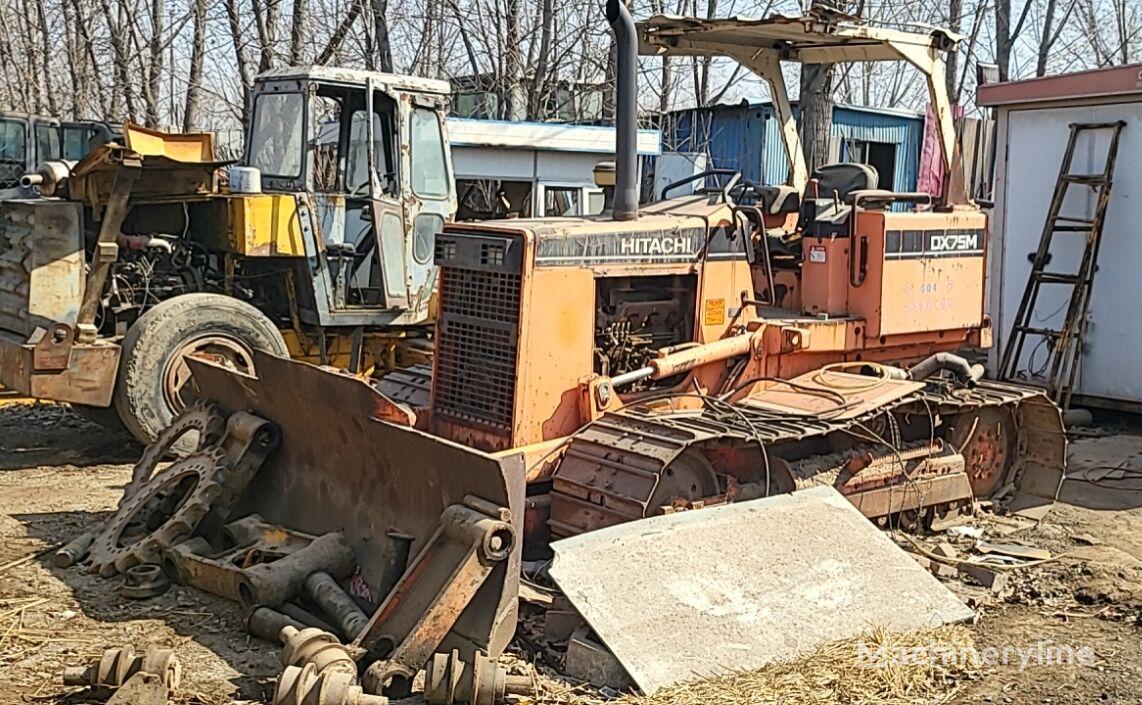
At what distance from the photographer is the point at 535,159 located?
19156 mm

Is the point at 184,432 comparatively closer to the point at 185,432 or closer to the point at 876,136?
the point at 185,432

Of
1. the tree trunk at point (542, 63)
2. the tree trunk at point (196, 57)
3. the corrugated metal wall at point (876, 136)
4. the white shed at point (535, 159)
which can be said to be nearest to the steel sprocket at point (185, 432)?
the white shed at point (535, 159)

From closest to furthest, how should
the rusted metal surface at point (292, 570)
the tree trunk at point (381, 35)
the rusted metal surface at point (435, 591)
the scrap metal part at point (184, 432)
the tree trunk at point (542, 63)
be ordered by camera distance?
the rusted metal surface at point (435, 591), the rusted metal surface at point (292, 570), the scrap metal part at point (184, 432), the tree trunk at point (381, 35), the tree trunk at point (542, 63)

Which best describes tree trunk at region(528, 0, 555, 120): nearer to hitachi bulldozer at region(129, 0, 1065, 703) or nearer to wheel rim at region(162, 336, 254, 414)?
wheel rim at region(162, 336, 254, 414)

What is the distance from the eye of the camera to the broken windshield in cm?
1000

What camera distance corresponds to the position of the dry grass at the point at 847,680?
15.8ft

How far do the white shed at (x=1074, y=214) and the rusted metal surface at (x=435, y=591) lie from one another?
24.9 ft

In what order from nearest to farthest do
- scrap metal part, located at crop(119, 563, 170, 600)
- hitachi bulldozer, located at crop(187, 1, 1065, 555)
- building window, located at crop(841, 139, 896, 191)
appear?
scrap metal part, located at crop(119, 563, 170, 600)
hitachi bulldozer, located at crop(187, 1, 1065, 555)
building window, located at crop(841, 139, 896, 191)

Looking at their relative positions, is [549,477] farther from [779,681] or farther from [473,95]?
[473,95]

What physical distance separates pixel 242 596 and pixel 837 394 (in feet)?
10.3

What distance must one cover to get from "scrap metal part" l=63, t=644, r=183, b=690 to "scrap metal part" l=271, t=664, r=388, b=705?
44cm

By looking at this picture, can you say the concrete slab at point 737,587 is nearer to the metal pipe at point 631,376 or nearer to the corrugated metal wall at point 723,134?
the metal pipe at point 631,376

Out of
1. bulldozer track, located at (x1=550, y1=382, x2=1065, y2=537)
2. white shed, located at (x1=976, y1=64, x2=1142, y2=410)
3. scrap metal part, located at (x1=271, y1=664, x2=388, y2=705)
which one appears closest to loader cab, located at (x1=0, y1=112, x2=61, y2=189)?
white shed, located at (x1=976, y1=64, x2=1142, y2=410)

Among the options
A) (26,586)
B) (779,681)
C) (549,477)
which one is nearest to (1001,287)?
(549,477)
